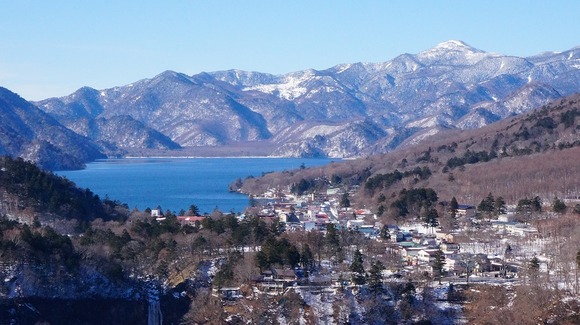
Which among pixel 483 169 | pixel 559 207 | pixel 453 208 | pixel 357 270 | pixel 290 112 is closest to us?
pixel 357 270

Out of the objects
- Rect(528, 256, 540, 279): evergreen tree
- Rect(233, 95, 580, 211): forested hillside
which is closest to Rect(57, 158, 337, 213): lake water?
Rect(233, 95, 580, 211): forested hillside

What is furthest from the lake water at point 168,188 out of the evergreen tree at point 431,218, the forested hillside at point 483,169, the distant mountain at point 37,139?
the evergreen tree at point 431,218

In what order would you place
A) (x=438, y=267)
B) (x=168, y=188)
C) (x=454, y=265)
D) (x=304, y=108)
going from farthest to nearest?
(x=304, y=108)
(x=168, y=188)
(x=454, y=265)
(x=438, y=267)

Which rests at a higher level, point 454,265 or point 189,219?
point 189,219

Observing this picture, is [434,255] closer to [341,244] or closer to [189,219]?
[341,244]

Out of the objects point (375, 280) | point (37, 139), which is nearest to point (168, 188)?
point (375, 280)

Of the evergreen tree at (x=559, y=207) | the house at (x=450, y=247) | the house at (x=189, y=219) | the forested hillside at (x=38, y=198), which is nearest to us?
the house at (x=450, y=247)

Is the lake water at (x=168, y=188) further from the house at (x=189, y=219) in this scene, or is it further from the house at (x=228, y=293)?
the house at (x=228, y=293)
